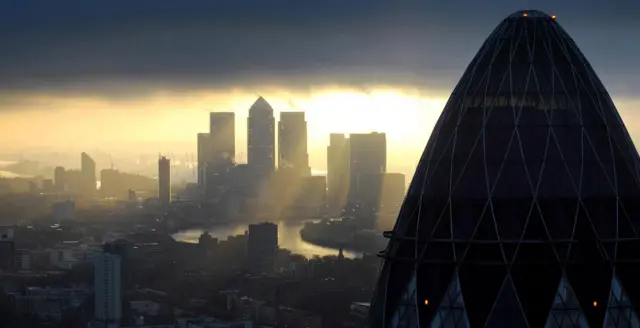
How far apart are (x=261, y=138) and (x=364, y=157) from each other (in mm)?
19728

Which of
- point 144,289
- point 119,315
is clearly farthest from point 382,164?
point 119,315

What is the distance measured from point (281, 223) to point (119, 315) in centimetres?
4426

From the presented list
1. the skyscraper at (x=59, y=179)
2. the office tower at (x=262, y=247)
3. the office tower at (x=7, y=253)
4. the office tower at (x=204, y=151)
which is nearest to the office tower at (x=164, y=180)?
the office tower at (x=204, y=151)

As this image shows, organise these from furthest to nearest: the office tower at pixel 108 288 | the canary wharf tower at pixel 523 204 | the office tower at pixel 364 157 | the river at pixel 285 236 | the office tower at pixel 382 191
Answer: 1. the office tower at pixel 364 157
2. the river at pixel 285 236
3. the office tower at pixel 382 191
4. the office tower at pixel 108 288
5. the canary wharf tower at pixel 523 204

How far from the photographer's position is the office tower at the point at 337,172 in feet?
381

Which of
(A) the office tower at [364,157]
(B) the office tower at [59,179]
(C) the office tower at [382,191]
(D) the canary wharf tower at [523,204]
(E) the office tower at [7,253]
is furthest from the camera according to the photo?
(B) the office tower at [59,179]

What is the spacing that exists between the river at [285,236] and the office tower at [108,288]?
36.2 ft

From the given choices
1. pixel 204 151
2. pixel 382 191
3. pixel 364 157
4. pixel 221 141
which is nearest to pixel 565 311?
pixel 382 191

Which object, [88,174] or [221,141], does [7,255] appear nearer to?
[221,141]

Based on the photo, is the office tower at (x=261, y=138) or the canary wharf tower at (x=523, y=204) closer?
the canary wharf tower at (x=523, y=204)

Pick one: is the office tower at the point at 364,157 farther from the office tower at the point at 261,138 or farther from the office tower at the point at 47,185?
the office tower at the point at 47,185

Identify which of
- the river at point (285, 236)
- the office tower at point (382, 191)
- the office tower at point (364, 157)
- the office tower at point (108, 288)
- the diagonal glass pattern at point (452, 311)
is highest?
the office tower at point (364, 157)

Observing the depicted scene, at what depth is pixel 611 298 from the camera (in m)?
17.7

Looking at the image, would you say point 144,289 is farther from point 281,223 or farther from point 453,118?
point 453,118
